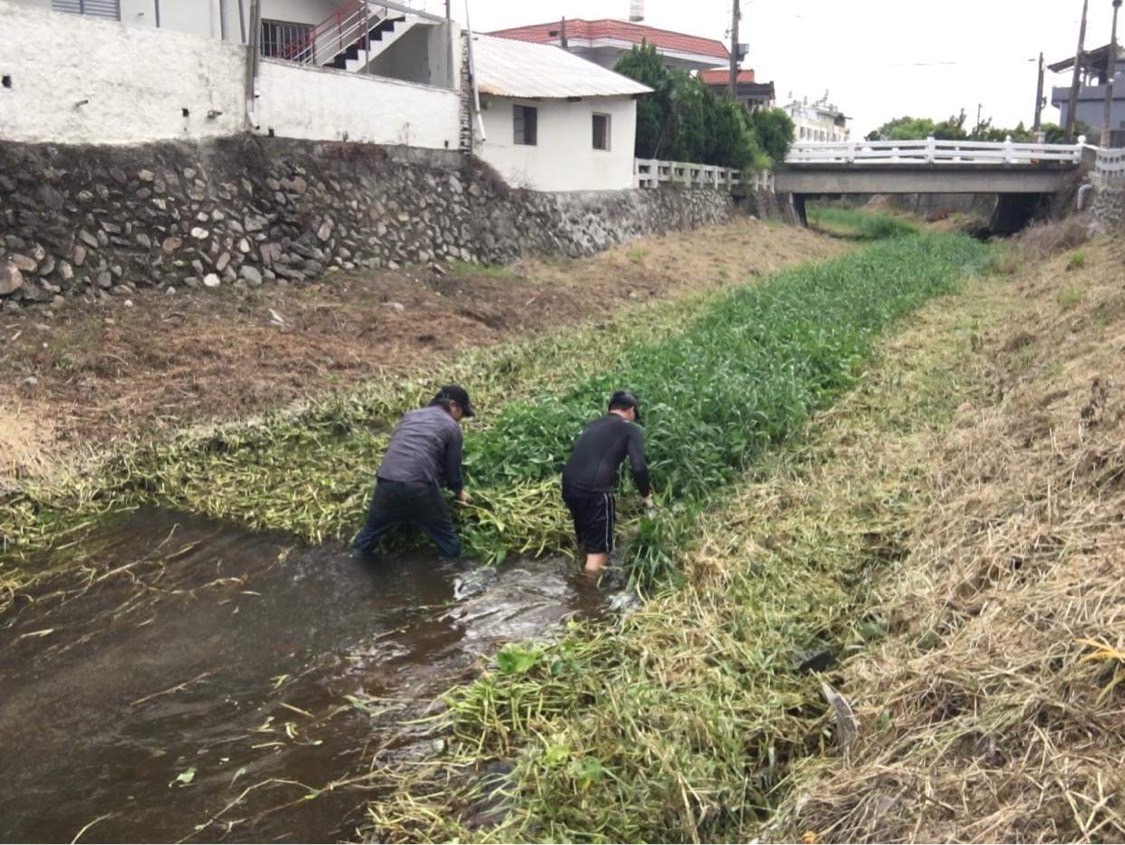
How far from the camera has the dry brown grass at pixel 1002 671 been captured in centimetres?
356

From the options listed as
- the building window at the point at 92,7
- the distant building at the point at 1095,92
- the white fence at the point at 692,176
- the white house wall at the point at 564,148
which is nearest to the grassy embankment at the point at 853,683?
the building window at the point at 92,7

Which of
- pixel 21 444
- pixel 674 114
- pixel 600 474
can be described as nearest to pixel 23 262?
pixel 21 444

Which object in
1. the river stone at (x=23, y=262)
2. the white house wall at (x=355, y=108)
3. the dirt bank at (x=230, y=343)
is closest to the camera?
the dirt bank at (x=230, y=343)

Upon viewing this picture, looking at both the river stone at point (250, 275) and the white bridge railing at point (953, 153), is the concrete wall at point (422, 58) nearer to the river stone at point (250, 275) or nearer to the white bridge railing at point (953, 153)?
the river stone at point (250, 275)

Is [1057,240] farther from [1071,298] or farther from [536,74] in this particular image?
[536,74]

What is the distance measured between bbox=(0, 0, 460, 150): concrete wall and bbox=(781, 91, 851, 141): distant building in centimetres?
7577

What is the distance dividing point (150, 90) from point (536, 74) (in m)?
13.9

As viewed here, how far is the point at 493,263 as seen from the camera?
20.7 meters

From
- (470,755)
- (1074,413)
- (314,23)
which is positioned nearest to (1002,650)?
(470,755)

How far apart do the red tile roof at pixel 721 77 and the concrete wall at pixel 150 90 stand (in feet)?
136

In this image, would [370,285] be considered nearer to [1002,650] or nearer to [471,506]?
[471,506]

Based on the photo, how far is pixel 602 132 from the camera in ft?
93.4

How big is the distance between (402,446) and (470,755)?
309cm

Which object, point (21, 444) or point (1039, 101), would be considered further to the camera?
point (1039, 101)
